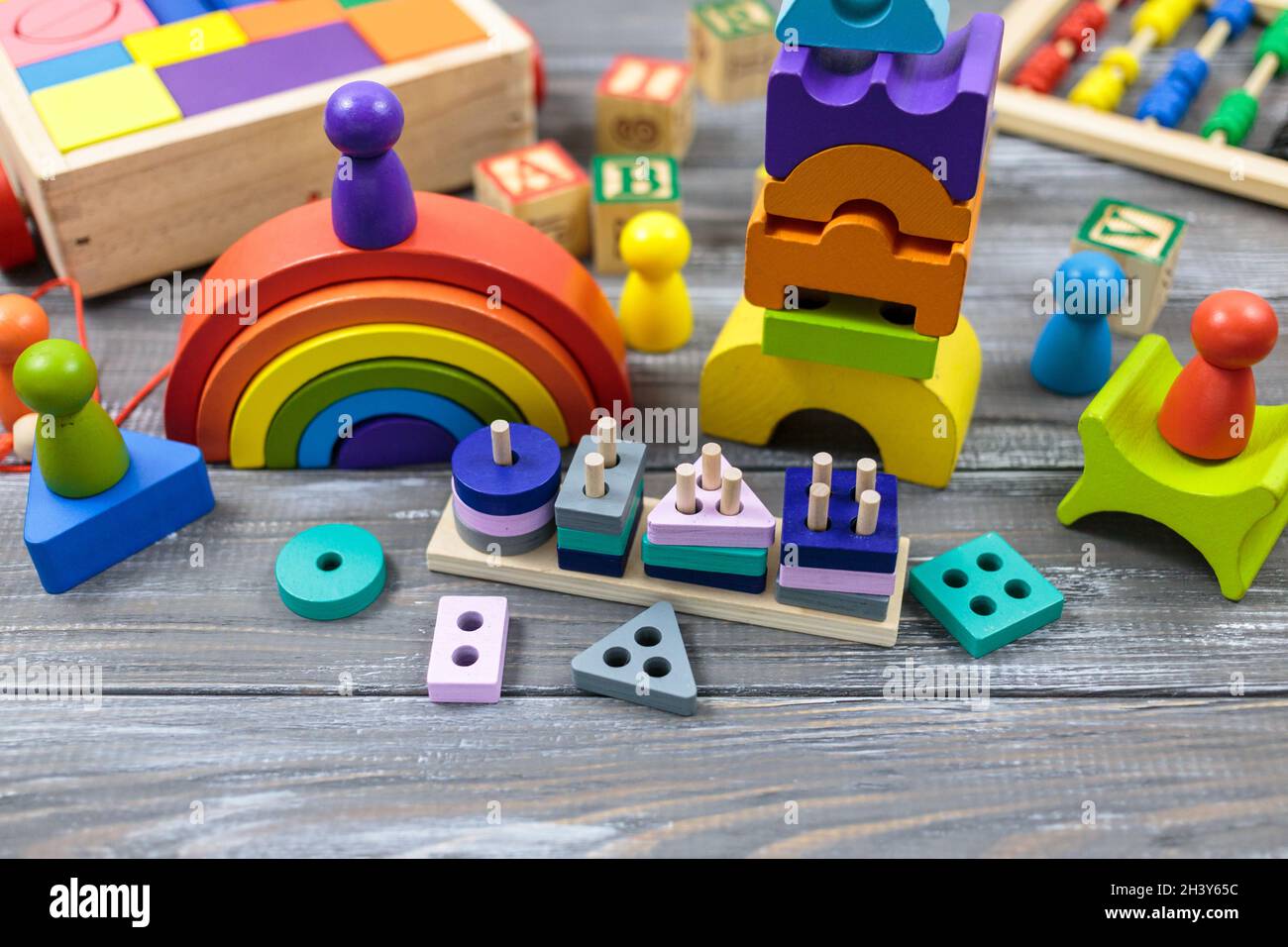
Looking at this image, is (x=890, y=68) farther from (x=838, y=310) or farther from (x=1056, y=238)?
(x=1056, y=238)

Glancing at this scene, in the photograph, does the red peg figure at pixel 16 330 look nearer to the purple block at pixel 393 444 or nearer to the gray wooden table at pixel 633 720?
→ the gray wooden table at pixel 633 720

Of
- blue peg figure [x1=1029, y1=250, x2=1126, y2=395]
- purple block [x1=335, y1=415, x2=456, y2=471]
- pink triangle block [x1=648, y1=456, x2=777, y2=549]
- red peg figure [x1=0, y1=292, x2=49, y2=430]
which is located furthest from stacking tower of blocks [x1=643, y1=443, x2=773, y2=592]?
red peg figure [x1=0, y1=292, x2=49, y2=430]

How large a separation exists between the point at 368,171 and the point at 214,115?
0.34 m

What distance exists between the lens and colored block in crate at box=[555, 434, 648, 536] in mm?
948

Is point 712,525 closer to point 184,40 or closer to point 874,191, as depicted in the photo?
point 874,191

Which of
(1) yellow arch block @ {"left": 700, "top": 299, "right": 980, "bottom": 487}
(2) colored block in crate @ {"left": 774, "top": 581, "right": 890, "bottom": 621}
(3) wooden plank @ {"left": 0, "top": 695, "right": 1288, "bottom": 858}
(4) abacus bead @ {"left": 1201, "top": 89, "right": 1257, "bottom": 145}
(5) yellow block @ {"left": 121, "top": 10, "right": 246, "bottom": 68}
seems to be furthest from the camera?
(4) abacus bead @ {"left": 1201, "top": 89, "right": 1257, "bottom": 145}

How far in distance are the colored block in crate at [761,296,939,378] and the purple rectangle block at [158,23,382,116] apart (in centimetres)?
53

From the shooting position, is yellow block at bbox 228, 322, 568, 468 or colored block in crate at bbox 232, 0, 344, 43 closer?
yellow block at bbox 228, 322, 568, 468

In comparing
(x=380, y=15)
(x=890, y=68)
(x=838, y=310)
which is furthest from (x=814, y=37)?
(x=380, y=15)

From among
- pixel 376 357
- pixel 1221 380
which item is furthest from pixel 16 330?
pixel 1221 380

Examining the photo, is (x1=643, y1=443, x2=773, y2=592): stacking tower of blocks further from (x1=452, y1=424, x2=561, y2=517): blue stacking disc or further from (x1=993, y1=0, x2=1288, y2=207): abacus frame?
(x1=993, y1=0, x2=1288, y2=207): abacus frame

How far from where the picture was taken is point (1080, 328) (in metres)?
1.13

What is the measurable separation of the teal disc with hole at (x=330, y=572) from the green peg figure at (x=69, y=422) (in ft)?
0.47

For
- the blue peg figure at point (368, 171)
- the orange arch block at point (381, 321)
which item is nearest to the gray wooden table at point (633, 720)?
the orange arch block at point (381, 321)
